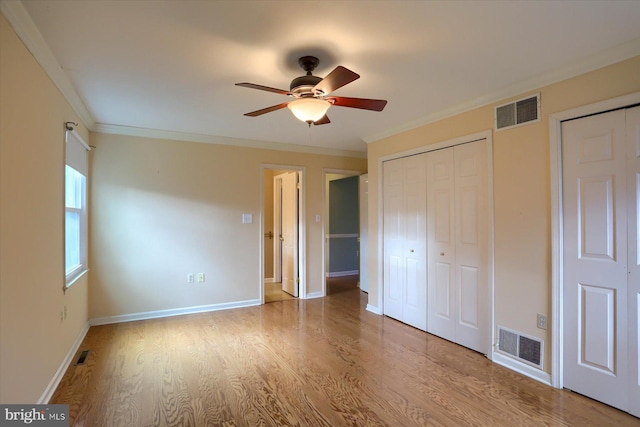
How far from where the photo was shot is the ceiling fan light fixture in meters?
2.23

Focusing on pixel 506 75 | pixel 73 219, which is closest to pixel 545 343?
pixel 506 75

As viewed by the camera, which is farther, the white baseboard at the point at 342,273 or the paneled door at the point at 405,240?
the white baseboard at the point at 342,273

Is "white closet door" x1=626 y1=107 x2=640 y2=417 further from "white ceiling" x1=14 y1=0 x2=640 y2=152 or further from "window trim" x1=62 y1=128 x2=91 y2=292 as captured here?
"window trim" x1=62 y1=128 x2=91 y2=292

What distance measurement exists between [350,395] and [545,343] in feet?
5.22

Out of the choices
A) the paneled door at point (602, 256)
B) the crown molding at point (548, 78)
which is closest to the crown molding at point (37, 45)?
the crown molding at point (548, 78)

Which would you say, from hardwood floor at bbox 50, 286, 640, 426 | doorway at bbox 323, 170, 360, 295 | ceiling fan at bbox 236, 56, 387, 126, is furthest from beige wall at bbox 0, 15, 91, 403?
doorway at bbox 323, 170, 360, 295

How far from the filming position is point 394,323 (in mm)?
4047

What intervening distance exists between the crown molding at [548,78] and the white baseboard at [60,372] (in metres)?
4.06

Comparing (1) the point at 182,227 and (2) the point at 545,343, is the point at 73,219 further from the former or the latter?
(2) the point at 545,343

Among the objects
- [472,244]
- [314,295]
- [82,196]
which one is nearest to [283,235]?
[314,295]

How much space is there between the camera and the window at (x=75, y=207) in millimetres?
3072

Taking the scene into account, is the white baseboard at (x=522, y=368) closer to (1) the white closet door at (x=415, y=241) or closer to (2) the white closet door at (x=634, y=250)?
(2) the white closet door at (x=634, y=250)

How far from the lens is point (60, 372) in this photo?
8.61ft

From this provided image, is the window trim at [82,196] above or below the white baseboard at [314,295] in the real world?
above
